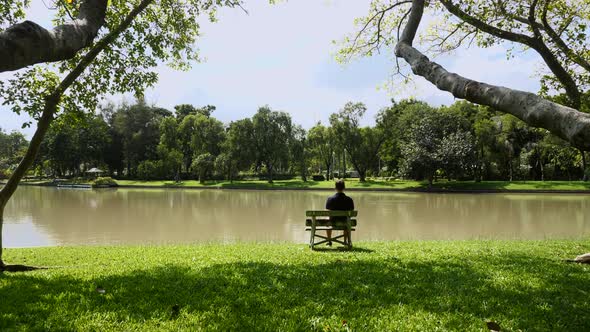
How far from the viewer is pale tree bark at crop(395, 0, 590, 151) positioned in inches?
139

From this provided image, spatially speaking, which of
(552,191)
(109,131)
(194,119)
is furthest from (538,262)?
(109,131)

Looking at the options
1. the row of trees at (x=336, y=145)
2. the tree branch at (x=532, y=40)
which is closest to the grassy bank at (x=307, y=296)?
the tree branch at (x=532, y=40)

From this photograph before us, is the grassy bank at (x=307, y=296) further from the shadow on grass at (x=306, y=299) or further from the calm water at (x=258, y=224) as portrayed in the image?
the calm water at (x=258, y=224)

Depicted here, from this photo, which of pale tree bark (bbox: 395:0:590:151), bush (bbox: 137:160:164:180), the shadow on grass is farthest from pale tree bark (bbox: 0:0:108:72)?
bush (bbox: 137:160:164:180)

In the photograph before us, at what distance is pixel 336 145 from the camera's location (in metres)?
52.6

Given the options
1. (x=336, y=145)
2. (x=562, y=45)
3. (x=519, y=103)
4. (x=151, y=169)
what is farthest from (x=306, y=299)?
(x=151, y=169)

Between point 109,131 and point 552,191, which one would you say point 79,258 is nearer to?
point 552,191

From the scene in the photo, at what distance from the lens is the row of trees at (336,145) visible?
44094mm

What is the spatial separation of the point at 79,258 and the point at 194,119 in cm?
5795

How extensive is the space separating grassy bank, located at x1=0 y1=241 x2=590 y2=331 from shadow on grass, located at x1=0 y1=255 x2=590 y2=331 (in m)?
0.01

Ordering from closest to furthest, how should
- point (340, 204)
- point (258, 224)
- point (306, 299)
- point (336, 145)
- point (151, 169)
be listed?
point (306, 299) < point (340, 204) < point (258, 224) < point (336, 145) < point (151, 169)

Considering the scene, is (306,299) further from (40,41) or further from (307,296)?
(40,41)

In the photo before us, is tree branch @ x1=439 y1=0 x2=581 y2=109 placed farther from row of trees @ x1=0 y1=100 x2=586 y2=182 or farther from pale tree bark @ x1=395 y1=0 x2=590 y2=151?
row of trees @ x1=0 y1=100 x2=586 y2=182

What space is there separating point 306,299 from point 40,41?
12.7ft
